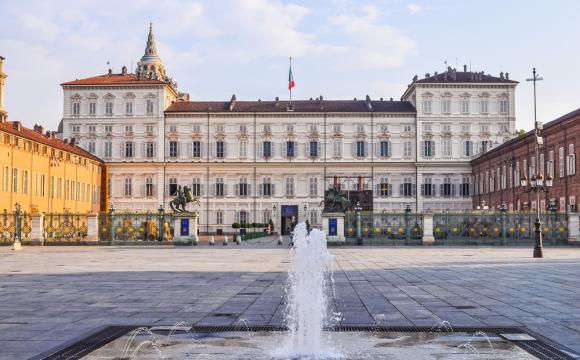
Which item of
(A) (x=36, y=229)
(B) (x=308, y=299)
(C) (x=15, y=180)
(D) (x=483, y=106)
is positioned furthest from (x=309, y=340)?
(D) (x=483, y=106)

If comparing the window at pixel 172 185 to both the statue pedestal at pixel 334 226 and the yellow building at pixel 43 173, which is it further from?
the statue pedestal at pixel 334 226

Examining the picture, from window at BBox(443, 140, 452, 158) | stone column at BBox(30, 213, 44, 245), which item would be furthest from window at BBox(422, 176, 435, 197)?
stone column at BBox(30, 213, 44, 245)

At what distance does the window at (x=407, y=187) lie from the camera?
7462 cm

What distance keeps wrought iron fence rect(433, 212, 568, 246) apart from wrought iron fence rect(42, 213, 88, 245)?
2154 centimetres

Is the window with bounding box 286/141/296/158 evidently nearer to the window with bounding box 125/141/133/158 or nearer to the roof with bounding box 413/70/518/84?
the roof with bounding box 413/70/518/84

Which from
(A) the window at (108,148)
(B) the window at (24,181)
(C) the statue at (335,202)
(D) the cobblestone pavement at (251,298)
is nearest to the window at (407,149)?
(A) the window at (108,148)

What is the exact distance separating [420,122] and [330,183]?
11480 millimetres

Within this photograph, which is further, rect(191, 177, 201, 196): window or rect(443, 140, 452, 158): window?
rect(191, 177, 201, 196): window

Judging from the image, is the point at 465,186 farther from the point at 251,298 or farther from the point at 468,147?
the point at 251,298

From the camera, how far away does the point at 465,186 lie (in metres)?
74.8

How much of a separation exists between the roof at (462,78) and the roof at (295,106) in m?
3.51

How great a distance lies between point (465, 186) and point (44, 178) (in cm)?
4233

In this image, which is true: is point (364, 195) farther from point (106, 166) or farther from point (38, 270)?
point (38, 270)

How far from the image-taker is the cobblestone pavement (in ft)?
31.8
